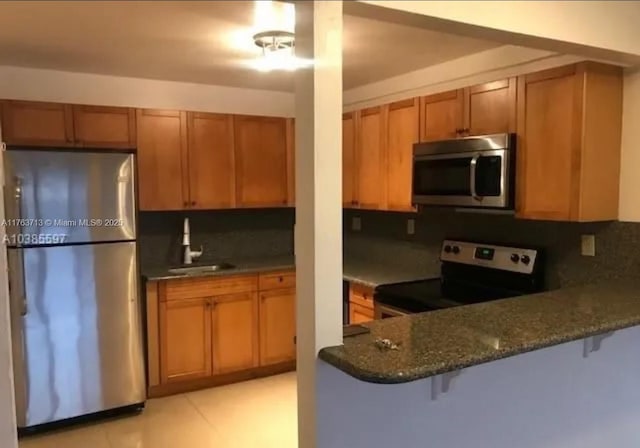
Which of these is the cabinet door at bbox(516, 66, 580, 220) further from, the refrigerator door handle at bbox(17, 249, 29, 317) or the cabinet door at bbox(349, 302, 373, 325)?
the refrigerator door handle at bbox(17, 249, 29, 317)

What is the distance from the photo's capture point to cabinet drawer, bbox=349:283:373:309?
142 inches

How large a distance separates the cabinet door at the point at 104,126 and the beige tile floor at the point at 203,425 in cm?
188

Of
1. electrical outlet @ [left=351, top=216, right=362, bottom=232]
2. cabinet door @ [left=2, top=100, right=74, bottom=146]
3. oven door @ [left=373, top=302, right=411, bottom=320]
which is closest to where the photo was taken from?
oven door @ [left=373, top=302, right=411, bottom=320]

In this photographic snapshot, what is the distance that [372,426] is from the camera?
188 cm

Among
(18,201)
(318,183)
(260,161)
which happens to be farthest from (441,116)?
(18,201)

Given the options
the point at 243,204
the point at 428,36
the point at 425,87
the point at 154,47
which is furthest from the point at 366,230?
the point at 154,47

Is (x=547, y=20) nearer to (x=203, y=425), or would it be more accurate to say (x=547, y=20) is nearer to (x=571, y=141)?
(x=571, y=141)

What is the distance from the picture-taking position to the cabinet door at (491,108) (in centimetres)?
283

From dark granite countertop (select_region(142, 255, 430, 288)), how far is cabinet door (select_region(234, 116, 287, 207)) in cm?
50

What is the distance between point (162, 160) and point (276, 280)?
1.28 m

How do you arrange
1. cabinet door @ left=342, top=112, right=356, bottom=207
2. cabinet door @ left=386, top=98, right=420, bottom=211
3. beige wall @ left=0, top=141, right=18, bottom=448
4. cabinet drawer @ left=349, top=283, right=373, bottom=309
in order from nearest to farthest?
beige wall @ left=0, top=141, right=18, bottom=448 → cabinet door @ left=386, top=98, right=420, bottom=211 → cabinet drawer @ left=349, top=283, right=373, bottom=309 → cabinet door @ left=342, top=112, right=356, bottom=207

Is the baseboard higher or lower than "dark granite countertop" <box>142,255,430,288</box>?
lower

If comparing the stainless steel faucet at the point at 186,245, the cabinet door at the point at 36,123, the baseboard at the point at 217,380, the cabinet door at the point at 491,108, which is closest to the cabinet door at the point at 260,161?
the stainless steel faucet at the point at 186,245

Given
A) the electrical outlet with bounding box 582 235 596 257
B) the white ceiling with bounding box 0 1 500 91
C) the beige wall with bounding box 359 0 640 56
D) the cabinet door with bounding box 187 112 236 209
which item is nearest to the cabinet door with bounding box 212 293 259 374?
the cabinet door with bounding box 187 112 236 209
